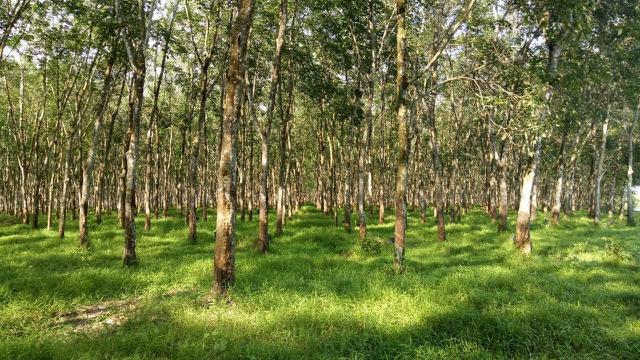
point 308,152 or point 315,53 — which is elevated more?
point 315,53

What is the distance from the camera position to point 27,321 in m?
8.01

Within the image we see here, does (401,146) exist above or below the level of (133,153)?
above

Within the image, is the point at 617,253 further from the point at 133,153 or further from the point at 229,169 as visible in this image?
the point at 133,153

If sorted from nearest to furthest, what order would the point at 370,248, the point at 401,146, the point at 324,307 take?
the point at 324,307 → the point at 401,146 → the point at 370,248

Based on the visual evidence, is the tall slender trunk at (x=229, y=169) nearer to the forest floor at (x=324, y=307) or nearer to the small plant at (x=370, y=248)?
the forest floor at (x=324, y=307)

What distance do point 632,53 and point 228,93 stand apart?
25713mm

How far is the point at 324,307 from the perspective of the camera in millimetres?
8695

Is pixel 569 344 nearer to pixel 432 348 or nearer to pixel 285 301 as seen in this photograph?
pixel 432 348

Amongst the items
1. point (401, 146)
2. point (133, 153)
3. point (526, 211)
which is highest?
point (401, 146)

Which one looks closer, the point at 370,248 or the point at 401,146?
the point at 401,146

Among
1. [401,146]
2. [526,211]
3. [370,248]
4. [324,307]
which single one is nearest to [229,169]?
[324,307]

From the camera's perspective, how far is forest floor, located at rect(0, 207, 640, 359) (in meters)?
6.88

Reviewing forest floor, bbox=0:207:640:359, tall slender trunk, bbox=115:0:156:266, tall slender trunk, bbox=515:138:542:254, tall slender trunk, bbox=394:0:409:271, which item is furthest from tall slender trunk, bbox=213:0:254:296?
tall slender trunk, bbox=515:138:542:254

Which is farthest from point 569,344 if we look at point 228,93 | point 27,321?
point 27,321
